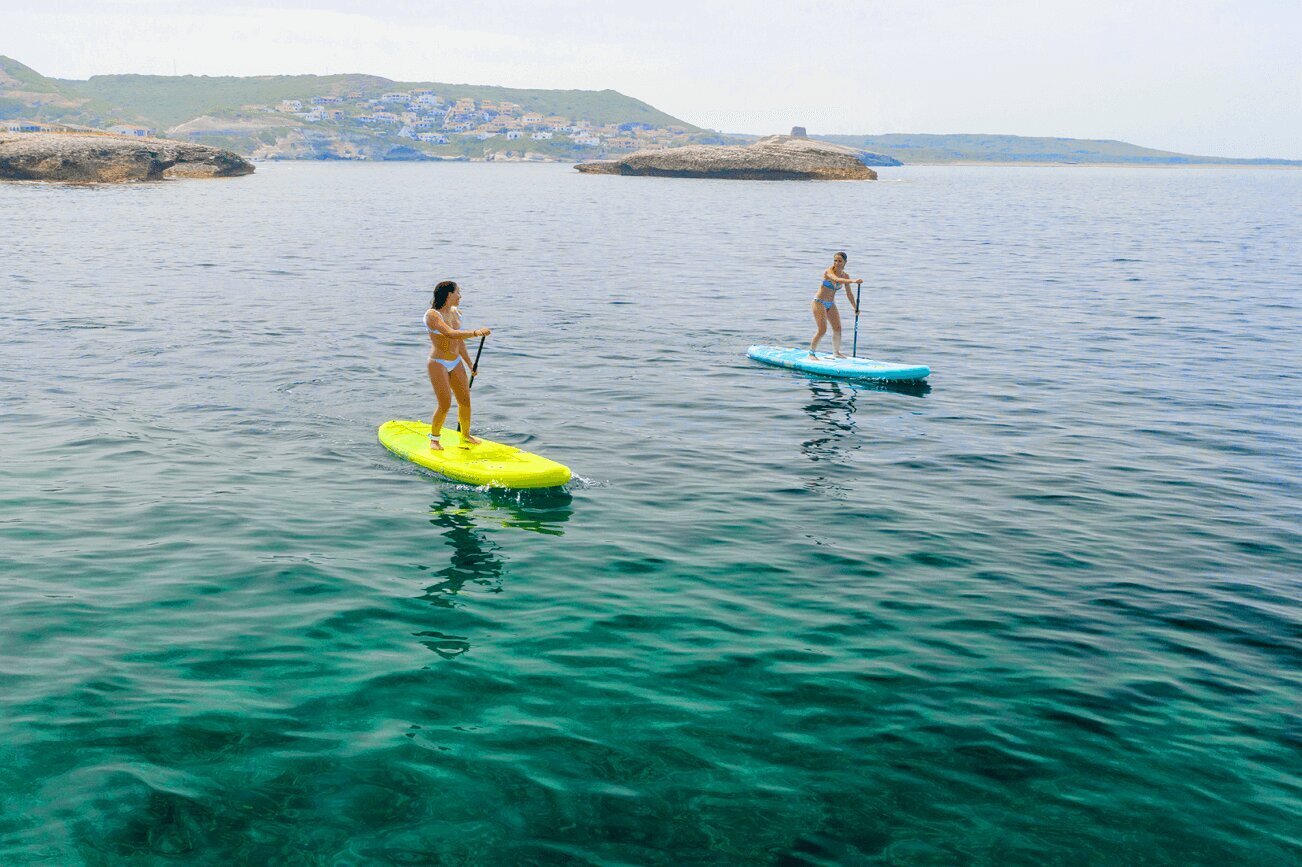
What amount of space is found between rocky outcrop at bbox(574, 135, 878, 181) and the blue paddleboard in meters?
137

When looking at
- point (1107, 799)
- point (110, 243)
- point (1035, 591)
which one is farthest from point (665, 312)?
point (110, 243)

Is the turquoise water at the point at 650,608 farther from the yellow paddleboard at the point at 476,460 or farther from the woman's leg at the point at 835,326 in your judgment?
the woman's leg at the point at 835,326

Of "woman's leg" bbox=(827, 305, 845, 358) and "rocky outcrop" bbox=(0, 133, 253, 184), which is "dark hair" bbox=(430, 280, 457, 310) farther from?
"rocky outcrop" bbox=(0, 133, 253, 184)

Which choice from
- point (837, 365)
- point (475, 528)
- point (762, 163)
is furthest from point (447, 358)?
point (762, 163)

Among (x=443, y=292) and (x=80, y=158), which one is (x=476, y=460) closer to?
(x=443, y=292)

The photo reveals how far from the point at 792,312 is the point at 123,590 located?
25.0 metres

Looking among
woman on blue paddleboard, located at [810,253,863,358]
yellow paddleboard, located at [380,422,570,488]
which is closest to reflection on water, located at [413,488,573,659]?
yellow paddleboard, located at [380,422,570,488]

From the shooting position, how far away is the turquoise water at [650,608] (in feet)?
23.9

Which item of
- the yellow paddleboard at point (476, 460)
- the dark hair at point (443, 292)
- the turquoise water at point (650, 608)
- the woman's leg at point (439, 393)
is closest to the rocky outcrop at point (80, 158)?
the turquoise water at point (650, 608)

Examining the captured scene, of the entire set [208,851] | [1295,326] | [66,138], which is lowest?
[208,851]

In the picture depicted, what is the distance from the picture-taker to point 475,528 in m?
13.0

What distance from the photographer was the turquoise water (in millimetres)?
7270

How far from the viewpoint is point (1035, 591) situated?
37.0 feet

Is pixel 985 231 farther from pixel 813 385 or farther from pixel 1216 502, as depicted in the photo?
pixel 1216 502
